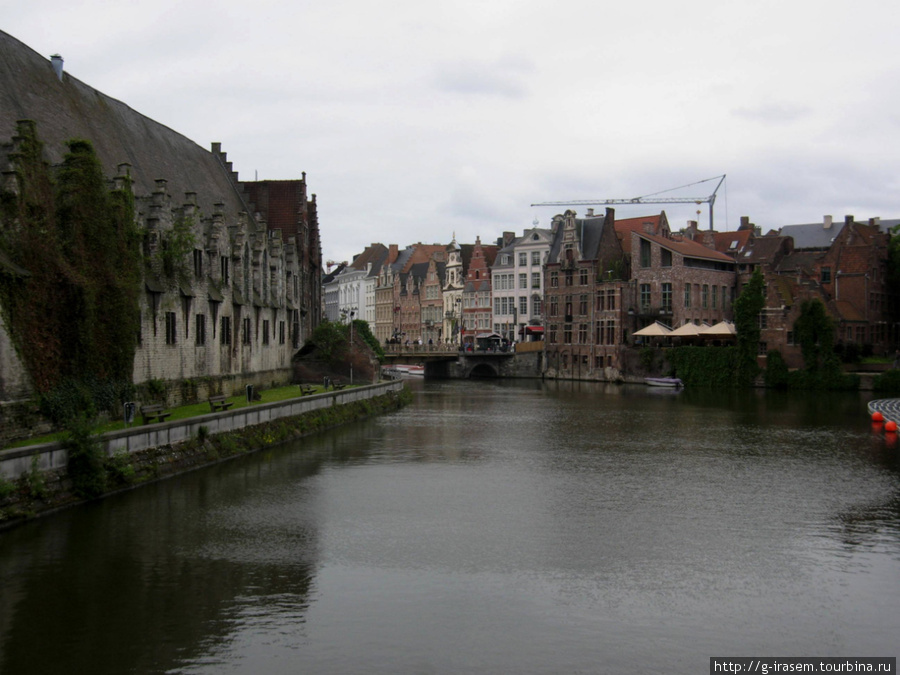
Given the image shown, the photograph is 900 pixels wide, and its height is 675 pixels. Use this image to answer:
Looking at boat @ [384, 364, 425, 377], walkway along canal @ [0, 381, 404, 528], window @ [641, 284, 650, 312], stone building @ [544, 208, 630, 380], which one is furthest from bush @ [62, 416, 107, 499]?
boat @ [384, 364, 425, 377]

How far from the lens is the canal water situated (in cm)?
1241

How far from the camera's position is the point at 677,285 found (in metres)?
73.0

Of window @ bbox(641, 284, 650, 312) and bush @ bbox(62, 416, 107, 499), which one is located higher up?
window @ bbox(641, 284, 650, 312)

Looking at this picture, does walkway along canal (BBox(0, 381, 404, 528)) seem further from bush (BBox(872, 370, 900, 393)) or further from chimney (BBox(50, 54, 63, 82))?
bush (BBox(872, 370, 900, 393))

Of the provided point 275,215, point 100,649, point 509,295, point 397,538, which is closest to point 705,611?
point 397,538

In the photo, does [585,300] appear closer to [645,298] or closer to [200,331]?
[645,298]

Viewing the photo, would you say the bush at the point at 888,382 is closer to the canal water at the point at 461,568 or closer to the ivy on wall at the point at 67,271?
the canal water at the point at 461,568

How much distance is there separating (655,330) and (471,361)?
19.2 meters

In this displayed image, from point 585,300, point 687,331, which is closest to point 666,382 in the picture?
point 687,331

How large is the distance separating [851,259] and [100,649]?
2772 inches

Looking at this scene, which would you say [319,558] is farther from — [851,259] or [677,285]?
[851,259]

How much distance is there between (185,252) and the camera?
3275 centimetres

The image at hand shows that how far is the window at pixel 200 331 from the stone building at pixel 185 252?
4 centimetres

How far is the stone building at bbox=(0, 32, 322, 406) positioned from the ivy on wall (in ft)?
2.60
